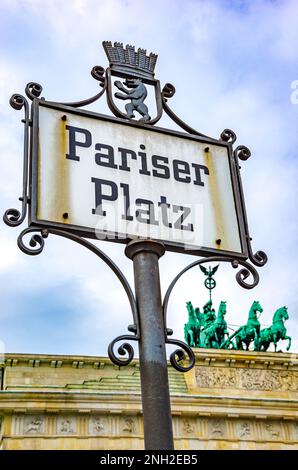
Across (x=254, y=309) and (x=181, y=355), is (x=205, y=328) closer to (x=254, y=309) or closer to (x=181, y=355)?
(x=254, y=309)

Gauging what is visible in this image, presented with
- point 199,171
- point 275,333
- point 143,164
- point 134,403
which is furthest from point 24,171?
point 275,333

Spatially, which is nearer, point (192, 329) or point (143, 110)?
point (143, 110)

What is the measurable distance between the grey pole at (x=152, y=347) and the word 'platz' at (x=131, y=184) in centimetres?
9

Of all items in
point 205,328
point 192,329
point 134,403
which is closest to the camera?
point 134,403

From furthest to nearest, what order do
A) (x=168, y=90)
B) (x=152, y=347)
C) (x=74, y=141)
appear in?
(x=168, y=90) → (x=74, y=141) → (x=152, y=347)

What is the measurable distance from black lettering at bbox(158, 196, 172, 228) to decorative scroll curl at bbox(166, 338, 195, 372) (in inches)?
18.9

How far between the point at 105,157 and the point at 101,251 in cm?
40

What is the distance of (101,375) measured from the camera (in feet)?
92.9

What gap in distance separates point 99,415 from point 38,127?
940 inches

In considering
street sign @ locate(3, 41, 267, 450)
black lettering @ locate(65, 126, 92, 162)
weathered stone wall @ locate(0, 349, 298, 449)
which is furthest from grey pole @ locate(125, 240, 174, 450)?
weathered stone wall @ locate(0, 349, 298, 449)

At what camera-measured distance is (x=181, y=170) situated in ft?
9.73

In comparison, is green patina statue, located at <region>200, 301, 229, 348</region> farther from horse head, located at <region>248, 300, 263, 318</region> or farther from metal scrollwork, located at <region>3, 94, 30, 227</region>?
metal scrollwork, located at <region>3, 94, 30, 227</region>

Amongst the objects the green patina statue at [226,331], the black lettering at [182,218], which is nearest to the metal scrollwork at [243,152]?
the black lettering at [182,218]
